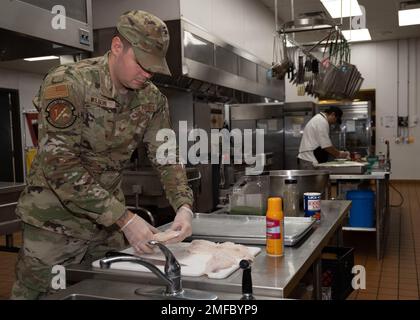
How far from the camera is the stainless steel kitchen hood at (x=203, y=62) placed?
4043 millimetres

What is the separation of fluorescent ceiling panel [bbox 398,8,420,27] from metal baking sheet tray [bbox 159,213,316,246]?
6.75m

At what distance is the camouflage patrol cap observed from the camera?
5.07 feet

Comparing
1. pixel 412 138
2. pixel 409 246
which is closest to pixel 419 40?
pixel 412 138

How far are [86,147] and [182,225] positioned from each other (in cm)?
47

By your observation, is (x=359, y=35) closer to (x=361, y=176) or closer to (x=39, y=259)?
(x=361, y=176)

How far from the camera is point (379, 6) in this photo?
7051mm

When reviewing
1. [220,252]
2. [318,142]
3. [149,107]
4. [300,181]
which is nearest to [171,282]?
[220,252]

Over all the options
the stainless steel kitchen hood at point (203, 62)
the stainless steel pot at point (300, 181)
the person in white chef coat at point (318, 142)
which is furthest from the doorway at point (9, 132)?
the stainless steel pot at point (300, 181)

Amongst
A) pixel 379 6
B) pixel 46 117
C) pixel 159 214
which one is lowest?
pixel 159 214

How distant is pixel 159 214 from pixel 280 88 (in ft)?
14.2

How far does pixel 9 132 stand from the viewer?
7.39 metres

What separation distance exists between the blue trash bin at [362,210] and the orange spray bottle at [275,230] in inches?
130
